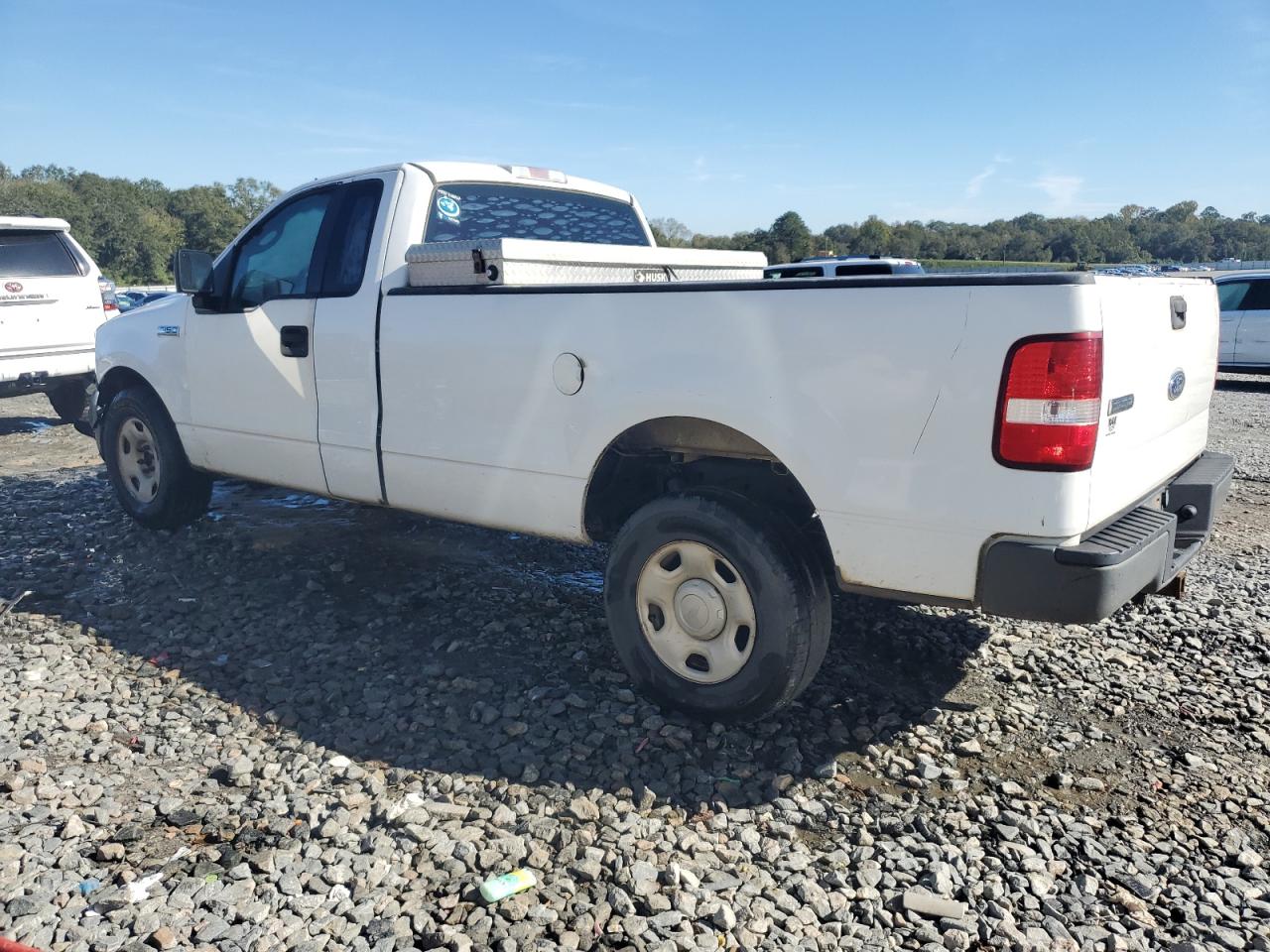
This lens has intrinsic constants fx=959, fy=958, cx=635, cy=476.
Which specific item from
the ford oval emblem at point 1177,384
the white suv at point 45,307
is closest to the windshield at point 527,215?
the ford oval emblem at point 1177,384

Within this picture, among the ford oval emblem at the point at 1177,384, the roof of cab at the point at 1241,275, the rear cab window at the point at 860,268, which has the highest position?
the rear cab window at the point at 860,268

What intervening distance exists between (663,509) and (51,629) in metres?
3.12

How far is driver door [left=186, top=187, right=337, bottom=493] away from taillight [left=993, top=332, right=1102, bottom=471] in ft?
10.8

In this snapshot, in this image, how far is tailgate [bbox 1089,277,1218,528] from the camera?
2.85 m

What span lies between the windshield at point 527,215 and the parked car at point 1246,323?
39.4 ft

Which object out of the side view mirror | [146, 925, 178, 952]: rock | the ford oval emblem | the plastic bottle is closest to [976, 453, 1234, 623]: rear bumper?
the ford oval emblem

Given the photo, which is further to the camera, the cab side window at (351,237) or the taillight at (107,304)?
the taillight at (107,304)

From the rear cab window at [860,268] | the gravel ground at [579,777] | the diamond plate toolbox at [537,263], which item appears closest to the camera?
the gravel ground at [579,777]

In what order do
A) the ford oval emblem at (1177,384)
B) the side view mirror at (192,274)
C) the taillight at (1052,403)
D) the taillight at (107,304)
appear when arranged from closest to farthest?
the taillight at (1052,403) → the ford oval emblem at (1177,384) → the side view mirror at (192,274) → the taillight at (107,304)

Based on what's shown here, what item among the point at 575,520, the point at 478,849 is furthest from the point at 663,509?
the point at 478,849

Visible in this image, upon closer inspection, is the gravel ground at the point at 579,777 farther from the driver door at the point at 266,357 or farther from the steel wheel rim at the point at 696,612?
the driver door at the point at 266,357

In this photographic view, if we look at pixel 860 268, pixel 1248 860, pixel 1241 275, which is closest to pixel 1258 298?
pixel 1241 275

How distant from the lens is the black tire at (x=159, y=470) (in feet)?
18.9

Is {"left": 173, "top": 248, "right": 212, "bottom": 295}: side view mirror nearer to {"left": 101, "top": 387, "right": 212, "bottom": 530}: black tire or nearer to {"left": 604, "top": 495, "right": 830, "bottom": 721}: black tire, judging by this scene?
{"left": 101, "top": 387, "right": 212, "bottom": 530}: black tire
